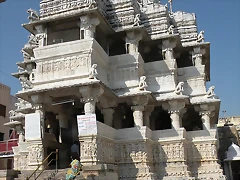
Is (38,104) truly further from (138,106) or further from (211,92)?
(211,92)

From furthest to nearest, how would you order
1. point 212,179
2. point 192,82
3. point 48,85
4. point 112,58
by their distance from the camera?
point 192,82
point 112,58
point 212,179
point 48,85

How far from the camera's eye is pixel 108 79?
711 inches

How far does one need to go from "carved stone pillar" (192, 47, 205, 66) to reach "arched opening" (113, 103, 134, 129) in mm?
5350

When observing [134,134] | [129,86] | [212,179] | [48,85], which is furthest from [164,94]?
[48,85]

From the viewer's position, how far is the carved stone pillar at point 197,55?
2056 cm

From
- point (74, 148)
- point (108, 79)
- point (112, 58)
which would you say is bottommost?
point (74, 148)

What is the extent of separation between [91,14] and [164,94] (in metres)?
6.19

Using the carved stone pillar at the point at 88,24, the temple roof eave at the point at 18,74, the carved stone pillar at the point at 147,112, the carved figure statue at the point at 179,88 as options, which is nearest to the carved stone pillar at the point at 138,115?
the carved stone pillar at the point at 147,112

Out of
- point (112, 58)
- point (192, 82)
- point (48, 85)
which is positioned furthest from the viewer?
point (192, 82)

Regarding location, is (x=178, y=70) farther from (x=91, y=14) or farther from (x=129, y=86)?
(x=91, y=14)

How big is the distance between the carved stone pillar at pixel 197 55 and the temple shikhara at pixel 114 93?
0.23 feet

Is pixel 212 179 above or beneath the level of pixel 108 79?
beneath

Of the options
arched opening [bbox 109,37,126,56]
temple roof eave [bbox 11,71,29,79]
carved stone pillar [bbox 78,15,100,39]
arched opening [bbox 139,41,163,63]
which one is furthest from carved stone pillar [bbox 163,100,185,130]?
temple roof eave [bbox 11,71,29,79]

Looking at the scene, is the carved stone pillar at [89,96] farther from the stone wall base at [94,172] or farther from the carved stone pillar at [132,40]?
the carved stone pillar at [132,40]
